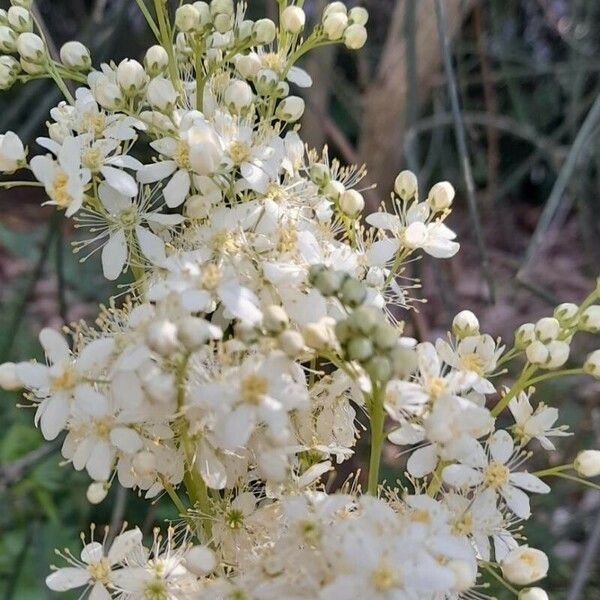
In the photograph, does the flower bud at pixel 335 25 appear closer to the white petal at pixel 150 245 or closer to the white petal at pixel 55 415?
the white petal at pixel 150 245

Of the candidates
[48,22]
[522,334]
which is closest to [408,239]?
[522,334]

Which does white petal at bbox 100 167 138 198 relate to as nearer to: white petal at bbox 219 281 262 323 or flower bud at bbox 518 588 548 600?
white petal at bbox 219 281 262 323

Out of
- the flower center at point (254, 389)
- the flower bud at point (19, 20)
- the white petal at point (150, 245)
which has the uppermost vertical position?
the flower bud at point (19, 20)

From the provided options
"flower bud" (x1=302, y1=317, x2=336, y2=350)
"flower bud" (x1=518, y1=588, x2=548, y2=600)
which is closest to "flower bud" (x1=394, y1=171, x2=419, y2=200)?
"flower bud" (x1=302, y1=317, x2=336, y2=350)

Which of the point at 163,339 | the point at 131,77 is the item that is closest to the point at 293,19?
the point at 131,77

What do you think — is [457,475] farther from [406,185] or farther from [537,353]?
[406,185]

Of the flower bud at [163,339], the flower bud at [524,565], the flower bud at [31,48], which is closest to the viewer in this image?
the flower bud at [163,339]

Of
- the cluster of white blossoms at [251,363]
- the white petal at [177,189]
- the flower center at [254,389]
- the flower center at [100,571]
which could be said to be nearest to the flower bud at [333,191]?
the cluster of white blossoms at [251,363]
